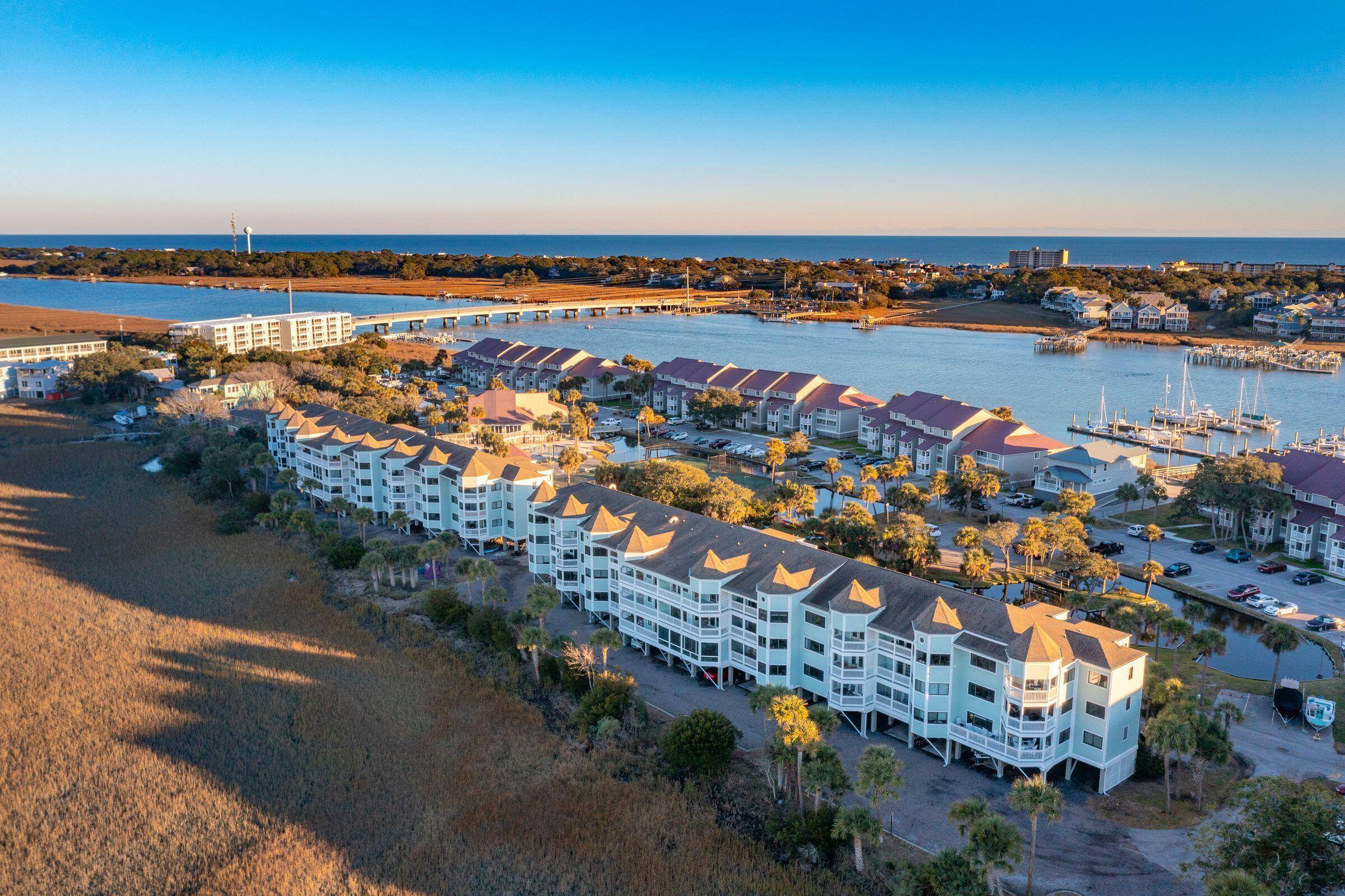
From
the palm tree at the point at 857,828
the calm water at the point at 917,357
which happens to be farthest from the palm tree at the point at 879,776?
the calm water at the point at 917,357

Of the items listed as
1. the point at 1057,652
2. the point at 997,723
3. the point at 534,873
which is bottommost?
the point at 534,873

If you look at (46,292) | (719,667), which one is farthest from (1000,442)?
(46,292)

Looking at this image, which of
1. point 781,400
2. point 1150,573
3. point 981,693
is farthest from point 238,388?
point 981,693

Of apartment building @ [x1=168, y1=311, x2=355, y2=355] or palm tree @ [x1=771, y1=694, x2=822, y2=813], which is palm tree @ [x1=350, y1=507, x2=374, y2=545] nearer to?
palm tree @ [x1=771, y1=694, x2=822, y2=813]

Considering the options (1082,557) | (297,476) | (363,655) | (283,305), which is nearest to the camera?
(363,655)

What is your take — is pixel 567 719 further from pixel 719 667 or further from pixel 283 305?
pixel 283 305

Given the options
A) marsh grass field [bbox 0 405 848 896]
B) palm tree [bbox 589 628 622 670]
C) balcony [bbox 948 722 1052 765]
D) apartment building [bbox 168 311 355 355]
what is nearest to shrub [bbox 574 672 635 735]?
marsh grass field [bbox 0 405 848 896]
